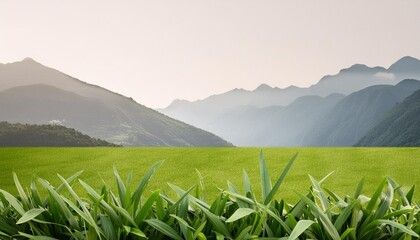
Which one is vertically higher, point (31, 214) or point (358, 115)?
point (31, 214)

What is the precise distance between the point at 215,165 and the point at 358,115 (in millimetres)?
57495

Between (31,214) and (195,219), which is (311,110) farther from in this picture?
(31,214)

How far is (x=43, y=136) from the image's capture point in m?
32.0

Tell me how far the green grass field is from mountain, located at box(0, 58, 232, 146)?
5134 centimetres

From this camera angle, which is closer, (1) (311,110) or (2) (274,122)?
(2) (274,122)

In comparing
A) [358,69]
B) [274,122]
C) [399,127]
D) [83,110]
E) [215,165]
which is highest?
[358,69]

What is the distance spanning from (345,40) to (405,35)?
4.89m

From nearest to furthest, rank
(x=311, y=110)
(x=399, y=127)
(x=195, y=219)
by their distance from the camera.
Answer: (x=195, y=219) < (x=399, y=127) < (x=311, y=110)

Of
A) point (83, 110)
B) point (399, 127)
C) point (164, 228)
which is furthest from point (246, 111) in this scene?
point (164, 228)

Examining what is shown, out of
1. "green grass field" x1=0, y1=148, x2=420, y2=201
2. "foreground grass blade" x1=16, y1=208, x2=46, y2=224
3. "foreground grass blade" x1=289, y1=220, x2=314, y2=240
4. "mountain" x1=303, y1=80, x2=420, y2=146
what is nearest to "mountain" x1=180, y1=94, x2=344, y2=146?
"mountain" x1=303, y1=80, x2=420, y2=146

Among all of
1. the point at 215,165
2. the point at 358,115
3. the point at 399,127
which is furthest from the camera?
the point at 358,115

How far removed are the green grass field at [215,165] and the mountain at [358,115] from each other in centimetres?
5064

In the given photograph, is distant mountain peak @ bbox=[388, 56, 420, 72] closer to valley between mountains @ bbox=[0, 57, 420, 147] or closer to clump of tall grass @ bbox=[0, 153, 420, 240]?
valley between mountains @ bbox=[0, 57, 420, 147]

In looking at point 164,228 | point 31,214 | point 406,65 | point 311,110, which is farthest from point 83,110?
point 164,228
